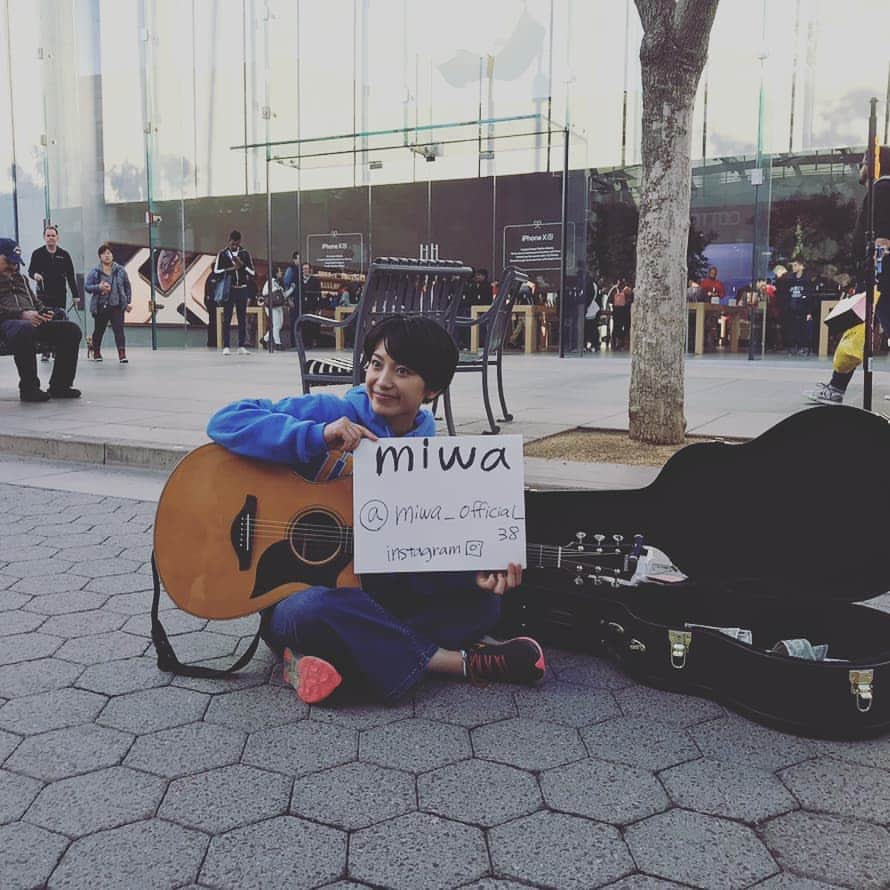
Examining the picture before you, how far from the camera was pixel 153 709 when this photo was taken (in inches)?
96.3

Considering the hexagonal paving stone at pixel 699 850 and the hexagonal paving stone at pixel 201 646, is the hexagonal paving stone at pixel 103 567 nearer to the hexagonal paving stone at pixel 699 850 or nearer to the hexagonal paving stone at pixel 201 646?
the hexagonal paving stone at pixel 201 646

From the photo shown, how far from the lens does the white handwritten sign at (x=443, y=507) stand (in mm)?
2410

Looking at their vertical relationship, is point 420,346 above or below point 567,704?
above

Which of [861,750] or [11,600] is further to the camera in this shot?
[11,600]

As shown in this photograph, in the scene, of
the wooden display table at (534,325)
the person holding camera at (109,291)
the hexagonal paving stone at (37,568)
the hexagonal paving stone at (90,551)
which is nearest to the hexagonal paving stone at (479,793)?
the hexagonal paving stone at (37,568)

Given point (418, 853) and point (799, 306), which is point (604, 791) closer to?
point (418, 853)

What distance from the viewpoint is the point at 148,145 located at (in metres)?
20.0

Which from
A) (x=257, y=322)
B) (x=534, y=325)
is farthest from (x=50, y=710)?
(x=257, y=322)

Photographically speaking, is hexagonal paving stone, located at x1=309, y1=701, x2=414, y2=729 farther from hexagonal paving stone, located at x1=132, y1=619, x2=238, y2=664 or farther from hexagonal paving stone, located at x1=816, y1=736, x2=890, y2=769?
hexagonal paving stone, located at x1=816, y1=736, x2=890, y2=769

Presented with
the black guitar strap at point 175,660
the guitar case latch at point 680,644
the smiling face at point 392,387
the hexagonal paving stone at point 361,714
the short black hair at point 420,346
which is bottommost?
the hexagonal paving stone at point 361,714

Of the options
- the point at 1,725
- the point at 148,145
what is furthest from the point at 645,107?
the point at 148,145

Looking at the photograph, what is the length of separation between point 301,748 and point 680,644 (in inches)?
41.5

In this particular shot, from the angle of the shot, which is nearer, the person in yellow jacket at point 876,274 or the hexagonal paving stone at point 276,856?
the hexagonal paving stone at point 276,856

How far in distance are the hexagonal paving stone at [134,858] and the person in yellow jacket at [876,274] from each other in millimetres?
5012
